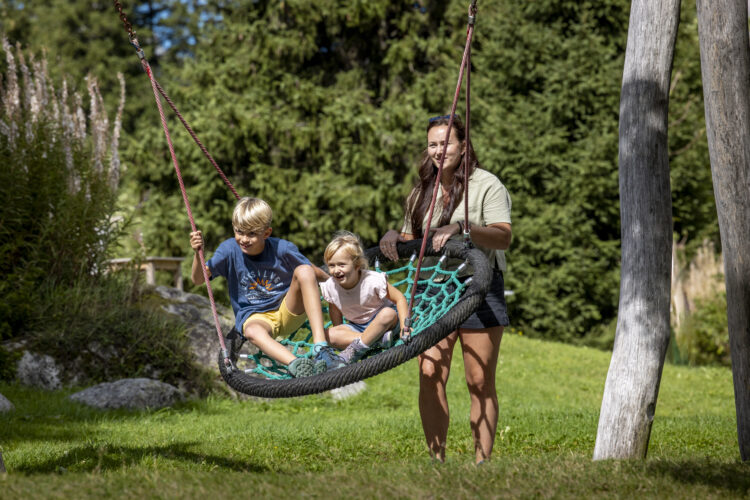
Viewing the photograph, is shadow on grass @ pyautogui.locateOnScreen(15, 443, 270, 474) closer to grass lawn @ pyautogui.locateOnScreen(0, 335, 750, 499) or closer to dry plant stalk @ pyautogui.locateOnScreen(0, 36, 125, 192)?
grass lawn @ pyautogui.locateOnScreen(0, 335, 750, 499)

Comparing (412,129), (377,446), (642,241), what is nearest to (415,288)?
(642,241)

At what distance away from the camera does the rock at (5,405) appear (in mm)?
5713

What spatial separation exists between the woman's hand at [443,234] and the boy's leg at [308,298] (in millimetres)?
637

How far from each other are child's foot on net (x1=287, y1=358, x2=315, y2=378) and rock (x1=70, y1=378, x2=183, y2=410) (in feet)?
10.0

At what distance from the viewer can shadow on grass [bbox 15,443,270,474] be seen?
4.11 meters

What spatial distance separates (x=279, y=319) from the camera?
412 cm

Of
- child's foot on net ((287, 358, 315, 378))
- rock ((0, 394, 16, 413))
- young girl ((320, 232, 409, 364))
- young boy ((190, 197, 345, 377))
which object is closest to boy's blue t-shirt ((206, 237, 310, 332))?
young boy ((190, 197, 345, 377))

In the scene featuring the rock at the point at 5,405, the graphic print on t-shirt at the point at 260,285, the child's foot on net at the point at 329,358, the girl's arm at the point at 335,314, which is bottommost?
the rock at the point at 5,405

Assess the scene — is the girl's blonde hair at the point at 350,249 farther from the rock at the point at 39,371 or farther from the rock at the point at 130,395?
the rock at the point at 39,371

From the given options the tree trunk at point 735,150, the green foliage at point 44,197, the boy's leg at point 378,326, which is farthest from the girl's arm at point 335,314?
the green foliage at point 44,197

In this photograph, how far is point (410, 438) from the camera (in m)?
5.57

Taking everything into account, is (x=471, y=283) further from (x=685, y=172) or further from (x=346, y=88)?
(x=346, y=88)

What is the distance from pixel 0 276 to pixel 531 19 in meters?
8.86

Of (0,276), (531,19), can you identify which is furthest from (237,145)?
(0,276)
